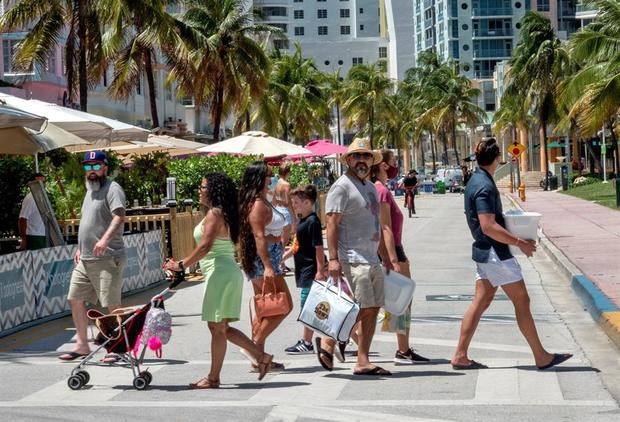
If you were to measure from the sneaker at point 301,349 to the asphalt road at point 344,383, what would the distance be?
0.54 ft

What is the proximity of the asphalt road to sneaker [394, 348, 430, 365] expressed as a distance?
11cm

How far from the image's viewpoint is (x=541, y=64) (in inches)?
3223

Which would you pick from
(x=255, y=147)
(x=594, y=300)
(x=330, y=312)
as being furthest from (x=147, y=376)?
(x=255, y=147)

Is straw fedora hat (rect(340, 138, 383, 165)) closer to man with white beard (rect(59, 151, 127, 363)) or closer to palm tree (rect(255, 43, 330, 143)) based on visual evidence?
man with white beard (rect(59, 151, 127, 363))

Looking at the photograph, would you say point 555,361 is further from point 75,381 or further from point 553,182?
point 553,182

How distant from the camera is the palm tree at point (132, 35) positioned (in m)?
33.3

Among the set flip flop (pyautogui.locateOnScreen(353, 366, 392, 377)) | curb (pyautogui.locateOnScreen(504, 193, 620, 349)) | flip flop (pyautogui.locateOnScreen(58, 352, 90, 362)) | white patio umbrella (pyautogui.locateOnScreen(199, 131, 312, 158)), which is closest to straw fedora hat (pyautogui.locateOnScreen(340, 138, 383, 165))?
flip flop (pyautogui.locateOnScreen(353, 366, 392, 377))

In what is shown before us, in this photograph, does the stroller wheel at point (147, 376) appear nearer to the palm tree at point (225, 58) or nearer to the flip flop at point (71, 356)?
the flip flop at point (71, 356)

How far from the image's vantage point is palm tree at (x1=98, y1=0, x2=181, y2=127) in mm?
33319

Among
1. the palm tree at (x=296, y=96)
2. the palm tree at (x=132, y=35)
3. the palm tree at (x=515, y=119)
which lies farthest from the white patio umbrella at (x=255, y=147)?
the palm tree at (x=515, y=119)

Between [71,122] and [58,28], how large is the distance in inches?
635

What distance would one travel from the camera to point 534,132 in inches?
4503

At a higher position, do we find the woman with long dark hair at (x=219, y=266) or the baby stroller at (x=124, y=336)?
the woman with long dark hair at (x=219, y=266)

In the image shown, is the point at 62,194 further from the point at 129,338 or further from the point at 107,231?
the point at 129,338
